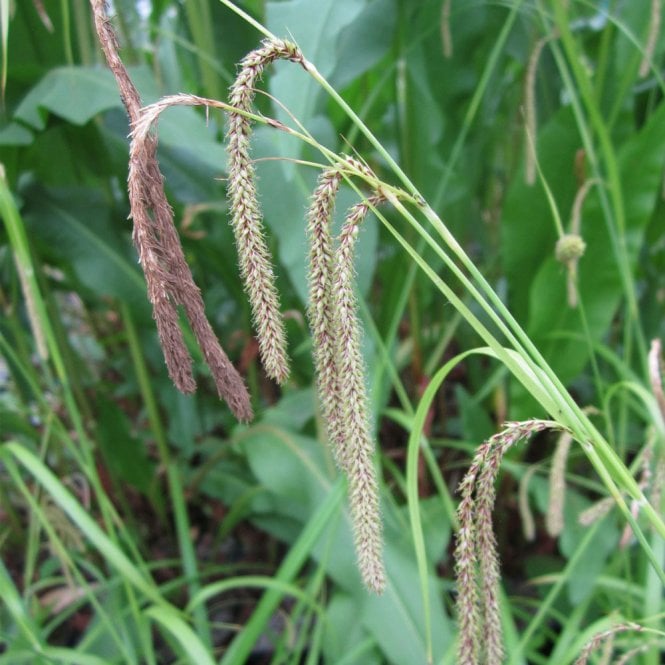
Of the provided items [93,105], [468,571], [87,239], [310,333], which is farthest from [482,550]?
[87,239]

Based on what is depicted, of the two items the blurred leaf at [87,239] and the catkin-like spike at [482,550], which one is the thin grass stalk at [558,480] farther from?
the blurred leaf at [87,239]

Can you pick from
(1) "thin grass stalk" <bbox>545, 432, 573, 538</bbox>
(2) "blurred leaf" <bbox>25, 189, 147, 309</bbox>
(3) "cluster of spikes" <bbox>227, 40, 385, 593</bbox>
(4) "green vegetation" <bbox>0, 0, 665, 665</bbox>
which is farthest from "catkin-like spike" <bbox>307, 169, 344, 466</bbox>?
(2) "blurred leaf" <bbox>25, 189, 147, 309</bbox>

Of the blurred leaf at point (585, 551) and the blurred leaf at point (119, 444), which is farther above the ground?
the blurred leaf at point (119, 444)

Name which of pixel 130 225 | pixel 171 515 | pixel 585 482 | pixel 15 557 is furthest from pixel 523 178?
pixel 15 557

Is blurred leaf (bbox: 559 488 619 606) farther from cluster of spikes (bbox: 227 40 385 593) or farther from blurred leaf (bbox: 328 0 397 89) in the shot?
blurred leaf (bbox: 328 0 397 89)

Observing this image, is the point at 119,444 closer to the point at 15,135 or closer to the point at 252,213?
the point at 15,135

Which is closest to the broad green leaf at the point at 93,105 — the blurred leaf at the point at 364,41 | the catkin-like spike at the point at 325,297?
the blurred leaf at the point at 364,41
